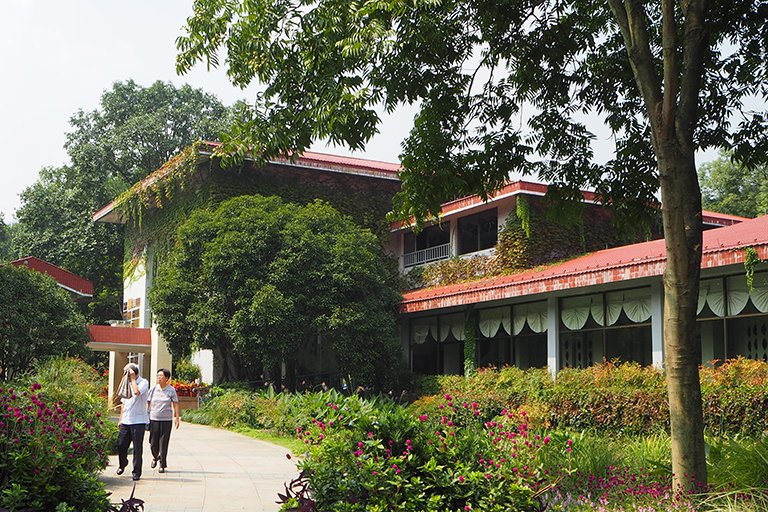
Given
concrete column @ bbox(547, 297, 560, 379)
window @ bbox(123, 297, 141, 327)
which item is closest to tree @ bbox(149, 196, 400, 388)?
concrete column @ bbox(547, 297, 560, 379)

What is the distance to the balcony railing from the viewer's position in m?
29.6

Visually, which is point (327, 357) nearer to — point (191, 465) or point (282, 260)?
point (282, 260)

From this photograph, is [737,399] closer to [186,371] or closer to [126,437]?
[126,437]

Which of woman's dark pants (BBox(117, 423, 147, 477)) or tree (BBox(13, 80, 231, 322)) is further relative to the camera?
tree (BBox(13, 80, 231, 322))

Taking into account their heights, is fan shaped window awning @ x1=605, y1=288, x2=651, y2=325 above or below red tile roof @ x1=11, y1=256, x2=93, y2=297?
below

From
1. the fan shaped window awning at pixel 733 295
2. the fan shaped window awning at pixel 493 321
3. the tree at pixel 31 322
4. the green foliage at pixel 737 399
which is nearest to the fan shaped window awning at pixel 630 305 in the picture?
the fan shaped window awning at pixel 733 295

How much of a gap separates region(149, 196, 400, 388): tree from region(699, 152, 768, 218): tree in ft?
98.9

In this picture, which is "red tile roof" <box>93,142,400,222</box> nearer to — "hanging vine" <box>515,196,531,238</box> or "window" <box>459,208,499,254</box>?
"window" <box>459,208,499,254</box>

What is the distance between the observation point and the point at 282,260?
977 inches

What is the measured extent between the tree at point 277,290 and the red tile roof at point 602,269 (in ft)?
6.38

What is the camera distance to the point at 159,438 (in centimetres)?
1292

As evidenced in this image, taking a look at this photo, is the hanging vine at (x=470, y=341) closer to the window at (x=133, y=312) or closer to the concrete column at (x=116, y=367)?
the window at (x=133, y=312)

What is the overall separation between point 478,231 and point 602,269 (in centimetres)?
919

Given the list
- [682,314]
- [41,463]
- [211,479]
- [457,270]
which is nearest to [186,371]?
[457,270]
